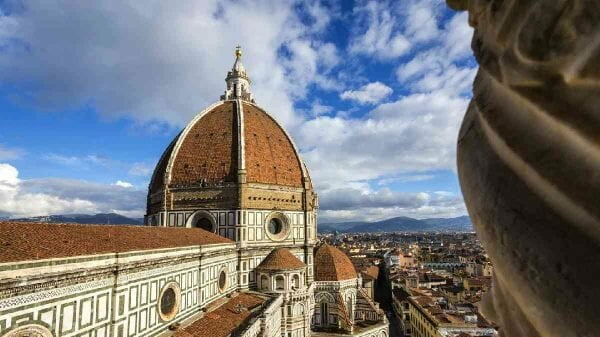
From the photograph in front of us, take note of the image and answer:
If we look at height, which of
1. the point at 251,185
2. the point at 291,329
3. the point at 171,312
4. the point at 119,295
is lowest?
the point at 291,329

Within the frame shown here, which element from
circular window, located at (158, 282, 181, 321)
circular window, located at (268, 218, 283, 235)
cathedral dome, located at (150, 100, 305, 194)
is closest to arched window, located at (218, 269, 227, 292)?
circular window, located at (158, 282, 181, 321)

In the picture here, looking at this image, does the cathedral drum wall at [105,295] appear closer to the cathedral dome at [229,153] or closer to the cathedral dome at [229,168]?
the cathedral dome at [229,168]

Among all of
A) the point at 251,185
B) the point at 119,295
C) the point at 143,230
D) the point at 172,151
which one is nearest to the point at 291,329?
the point at 251,185

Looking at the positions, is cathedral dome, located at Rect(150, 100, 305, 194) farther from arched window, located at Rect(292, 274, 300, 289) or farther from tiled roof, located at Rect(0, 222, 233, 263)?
tiled roof, located at Rect(0, 222, 233, 263)

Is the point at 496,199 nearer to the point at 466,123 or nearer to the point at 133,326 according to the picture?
the point at 466,123

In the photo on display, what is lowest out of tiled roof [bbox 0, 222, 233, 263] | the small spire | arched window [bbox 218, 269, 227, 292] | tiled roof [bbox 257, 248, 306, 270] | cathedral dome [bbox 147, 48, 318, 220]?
arched window [bbox 218, 269, 227, 292]

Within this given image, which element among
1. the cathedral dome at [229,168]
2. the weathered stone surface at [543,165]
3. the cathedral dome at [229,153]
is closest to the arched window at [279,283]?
the cathedral dome at [229,168]
